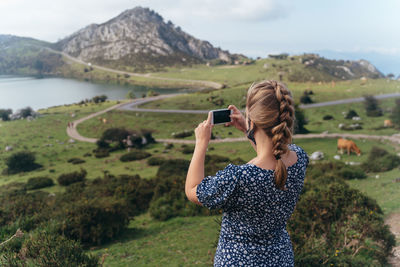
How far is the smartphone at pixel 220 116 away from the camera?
7.23 ft

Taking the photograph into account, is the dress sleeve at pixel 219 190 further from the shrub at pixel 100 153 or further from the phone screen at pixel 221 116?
the shrub at pixel 100 153

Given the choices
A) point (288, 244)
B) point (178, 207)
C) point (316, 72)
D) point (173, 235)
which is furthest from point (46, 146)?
point (316, 72)

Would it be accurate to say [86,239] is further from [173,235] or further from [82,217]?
[173,235]

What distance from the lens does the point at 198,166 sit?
1998 mm

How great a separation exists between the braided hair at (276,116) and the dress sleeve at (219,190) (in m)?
0.31

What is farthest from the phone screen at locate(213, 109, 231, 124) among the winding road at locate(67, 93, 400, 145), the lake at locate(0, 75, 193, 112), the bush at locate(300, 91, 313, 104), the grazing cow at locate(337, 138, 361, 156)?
the lake at locate(0, 75, 193, 112)

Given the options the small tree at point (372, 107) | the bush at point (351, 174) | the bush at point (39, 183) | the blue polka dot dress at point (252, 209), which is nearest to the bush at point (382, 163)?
the bush at point (351, 174)

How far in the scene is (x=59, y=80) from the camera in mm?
98562

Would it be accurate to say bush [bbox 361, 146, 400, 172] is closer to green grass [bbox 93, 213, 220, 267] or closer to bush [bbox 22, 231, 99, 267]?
green grass [bbox 93, 213, 220, 267]

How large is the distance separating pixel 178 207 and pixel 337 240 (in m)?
8.67

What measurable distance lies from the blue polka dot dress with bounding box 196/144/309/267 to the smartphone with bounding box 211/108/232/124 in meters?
0.47

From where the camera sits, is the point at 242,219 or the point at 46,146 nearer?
the point at 242,219

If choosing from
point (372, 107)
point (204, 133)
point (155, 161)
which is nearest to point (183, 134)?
point (155, 161)

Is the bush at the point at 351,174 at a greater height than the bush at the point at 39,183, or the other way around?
the bush at the point at 351,174
